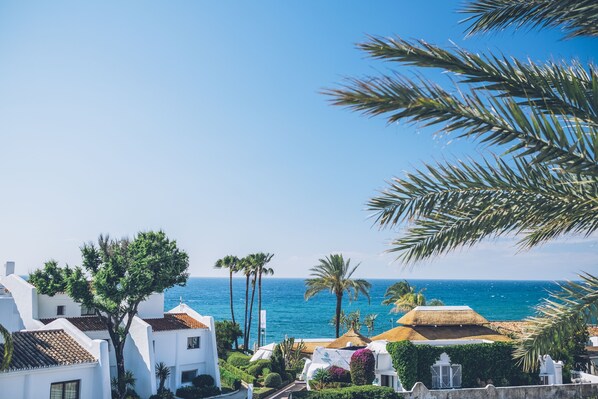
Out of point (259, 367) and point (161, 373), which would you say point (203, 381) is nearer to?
point (161, 373)

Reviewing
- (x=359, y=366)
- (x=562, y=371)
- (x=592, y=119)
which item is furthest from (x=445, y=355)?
(x=592, y=119)

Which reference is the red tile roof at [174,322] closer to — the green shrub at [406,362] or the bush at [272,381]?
the bush at [272,381]

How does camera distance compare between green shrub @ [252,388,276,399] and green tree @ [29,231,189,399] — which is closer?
green tree @ [29,231,189,399]

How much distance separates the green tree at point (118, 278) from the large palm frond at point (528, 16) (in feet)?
93.3

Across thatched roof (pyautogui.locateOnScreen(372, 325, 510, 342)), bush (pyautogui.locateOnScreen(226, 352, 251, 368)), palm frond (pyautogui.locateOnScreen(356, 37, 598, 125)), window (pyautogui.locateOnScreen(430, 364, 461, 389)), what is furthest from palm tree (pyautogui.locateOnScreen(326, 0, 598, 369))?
bush (pyautogui.locateOnScreen(226, 352, 251, 368))

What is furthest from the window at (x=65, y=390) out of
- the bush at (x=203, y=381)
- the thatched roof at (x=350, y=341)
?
Answer: the thatched roof at (x=350, y=341)

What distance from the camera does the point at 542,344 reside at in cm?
840

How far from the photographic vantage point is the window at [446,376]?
31.7 meters

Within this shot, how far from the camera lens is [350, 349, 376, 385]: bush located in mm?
31609

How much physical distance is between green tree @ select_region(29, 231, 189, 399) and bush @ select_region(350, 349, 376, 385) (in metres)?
13.3

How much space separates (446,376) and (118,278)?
21365 millimetres

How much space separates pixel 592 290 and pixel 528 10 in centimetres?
481

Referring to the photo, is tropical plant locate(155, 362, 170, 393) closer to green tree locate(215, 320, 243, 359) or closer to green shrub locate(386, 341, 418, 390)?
green shrub locate(386, 341, 418, 390)

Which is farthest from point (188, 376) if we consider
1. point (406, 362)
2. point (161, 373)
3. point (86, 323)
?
point (406, 362)
